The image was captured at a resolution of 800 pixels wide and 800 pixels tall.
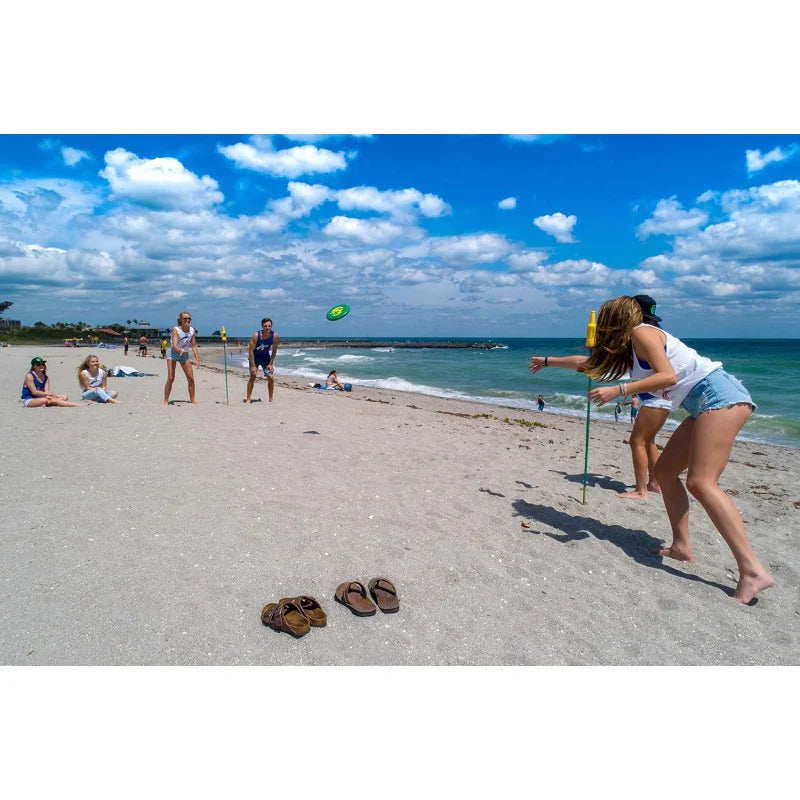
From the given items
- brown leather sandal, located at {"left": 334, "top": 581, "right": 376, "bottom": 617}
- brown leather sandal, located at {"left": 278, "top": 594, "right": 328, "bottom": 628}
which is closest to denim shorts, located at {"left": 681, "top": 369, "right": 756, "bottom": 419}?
brown leather sandal, located at {"left": 334, "top": 581, "right": 376, "bottom": 617}

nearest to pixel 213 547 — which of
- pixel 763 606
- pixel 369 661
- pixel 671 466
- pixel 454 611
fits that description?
pixel 369 661

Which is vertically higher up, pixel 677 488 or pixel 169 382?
pixel 169 382

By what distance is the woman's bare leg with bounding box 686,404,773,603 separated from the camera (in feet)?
10.7

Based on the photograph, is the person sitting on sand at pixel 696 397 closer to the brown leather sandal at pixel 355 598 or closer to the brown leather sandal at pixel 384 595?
the brown leather sandal at pixel 384 595

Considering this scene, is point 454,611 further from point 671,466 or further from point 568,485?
point 568,485

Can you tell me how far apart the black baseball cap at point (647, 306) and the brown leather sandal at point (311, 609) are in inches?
123

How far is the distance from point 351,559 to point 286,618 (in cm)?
88

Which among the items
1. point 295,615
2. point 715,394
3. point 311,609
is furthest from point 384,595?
point 715,394

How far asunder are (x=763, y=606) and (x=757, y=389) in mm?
24389

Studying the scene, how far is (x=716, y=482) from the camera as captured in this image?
3303 millimetres

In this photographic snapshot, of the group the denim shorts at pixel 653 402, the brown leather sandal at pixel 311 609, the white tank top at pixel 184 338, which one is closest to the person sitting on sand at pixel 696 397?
the denim shorts at pixel 653 402

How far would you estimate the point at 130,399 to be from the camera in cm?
1116

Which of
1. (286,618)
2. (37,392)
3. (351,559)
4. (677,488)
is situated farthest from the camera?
(37,392)

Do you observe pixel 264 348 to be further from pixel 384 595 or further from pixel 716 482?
pixel 716 482
